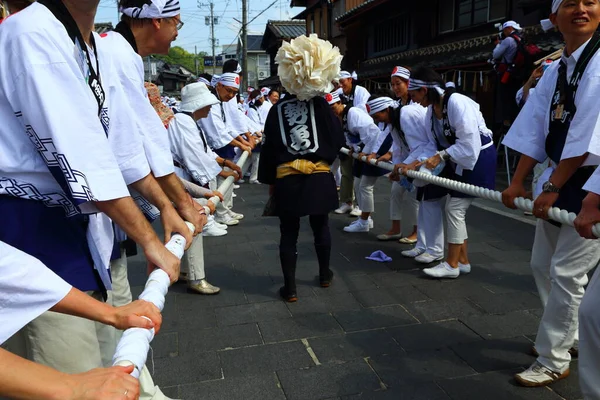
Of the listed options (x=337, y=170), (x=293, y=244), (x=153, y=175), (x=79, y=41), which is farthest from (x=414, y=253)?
(x=79, y=41)

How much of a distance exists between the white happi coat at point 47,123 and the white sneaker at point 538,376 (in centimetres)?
246

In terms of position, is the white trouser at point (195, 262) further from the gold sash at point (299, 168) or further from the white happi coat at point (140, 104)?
the white happi coat at point (140, 104)

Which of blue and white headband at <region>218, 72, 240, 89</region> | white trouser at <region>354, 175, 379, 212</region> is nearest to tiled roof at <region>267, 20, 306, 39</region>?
blue and white headband at <region>218, 72, 240, 89</region>

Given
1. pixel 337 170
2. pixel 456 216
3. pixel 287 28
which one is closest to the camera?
pixel 456 216

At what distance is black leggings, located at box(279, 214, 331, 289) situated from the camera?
429cm

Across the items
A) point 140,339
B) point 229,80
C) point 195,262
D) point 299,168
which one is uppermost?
point 229,80

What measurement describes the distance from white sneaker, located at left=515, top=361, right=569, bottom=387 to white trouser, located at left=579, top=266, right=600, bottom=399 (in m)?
0.65

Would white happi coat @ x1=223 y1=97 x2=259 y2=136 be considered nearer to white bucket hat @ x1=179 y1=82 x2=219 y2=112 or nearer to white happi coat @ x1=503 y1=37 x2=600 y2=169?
white bucket hat @ x1=179 y1=82 x2=219 y2=112

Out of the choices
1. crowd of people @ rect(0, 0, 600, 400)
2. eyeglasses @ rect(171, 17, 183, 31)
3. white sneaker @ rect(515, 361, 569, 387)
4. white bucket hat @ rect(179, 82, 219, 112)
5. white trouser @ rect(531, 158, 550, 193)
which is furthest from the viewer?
white bucket hat @ rect(179, 82, 219, 112)

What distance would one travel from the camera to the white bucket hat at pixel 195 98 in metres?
4.55

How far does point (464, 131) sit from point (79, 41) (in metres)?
3.43

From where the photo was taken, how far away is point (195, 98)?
4574 millimetres

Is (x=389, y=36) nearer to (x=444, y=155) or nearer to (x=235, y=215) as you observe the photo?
(x=235, y=215)

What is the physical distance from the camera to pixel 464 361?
306cm
